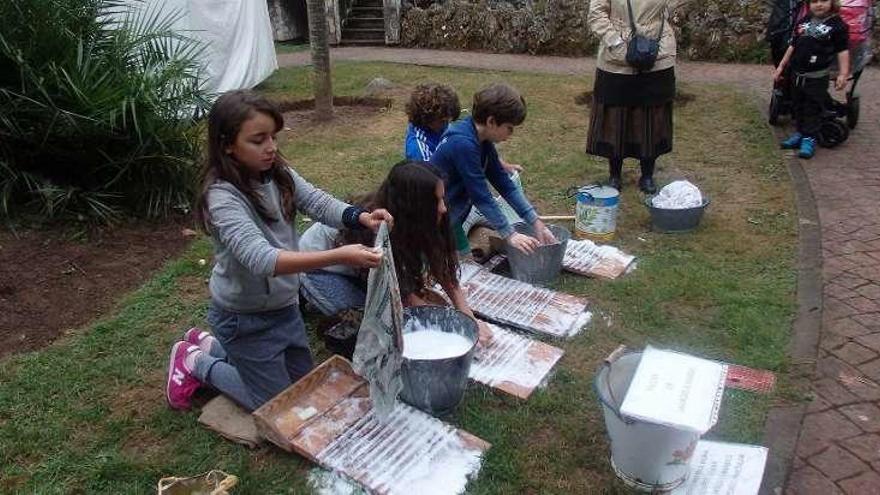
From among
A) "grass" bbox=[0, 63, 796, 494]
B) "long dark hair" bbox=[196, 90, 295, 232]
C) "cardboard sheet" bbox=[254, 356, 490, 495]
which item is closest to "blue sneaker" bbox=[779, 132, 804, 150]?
"grass" bbox=[0, 63, 796, 494]

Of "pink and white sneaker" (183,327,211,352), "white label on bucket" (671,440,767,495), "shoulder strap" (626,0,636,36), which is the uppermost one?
"shoulder strap" (626,0,636,36)

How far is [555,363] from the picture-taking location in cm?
330

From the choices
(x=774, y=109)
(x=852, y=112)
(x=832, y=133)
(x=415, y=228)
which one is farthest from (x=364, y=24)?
(x=415, y=228)

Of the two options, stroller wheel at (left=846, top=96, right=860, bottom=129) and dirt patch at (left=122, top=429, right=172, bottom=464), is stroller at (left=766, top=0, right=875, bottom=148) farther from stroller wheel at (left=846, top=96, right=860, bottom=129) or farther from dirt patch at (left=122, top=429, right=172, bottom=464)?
dirt patch at (left=122, top=429, right=172, bottom=464)

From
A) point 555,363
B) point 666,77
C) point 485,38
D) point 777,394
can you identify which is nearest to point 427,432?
point 555,363

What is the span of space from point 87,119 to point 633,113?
3723 millimetres

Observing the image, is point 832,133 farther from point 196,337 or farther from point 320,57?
point 196,337

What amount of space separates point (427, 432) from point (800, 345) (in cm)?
192

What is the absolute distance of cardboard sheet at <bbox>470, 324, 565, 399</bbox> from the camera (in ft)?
10.2

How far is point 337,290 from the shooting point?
3.41m

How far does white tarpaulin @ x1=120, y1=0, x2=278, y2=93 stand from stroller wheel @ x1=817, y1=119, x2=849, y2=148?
6257 millimetres

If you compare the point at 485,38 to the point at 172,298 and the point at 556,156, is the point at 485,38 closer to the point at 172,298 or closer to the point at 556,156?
the point at 556,156

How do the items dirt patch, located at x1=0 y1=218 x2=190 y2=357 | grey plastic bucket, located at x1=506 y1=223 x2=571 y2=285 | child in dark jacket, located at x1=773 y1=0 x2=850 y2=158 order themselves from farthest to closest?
child in dark jacket, located at x1=773 y1=0 x2=850 y2=158 → grey plastic bucket, located at x1=506 y1=223 x2=571 y2=285 → dirt patch, located at x1=0 y1=218 x2=190 y2=357

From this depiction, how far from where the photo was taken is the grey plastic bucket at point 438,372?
2.73 metres
